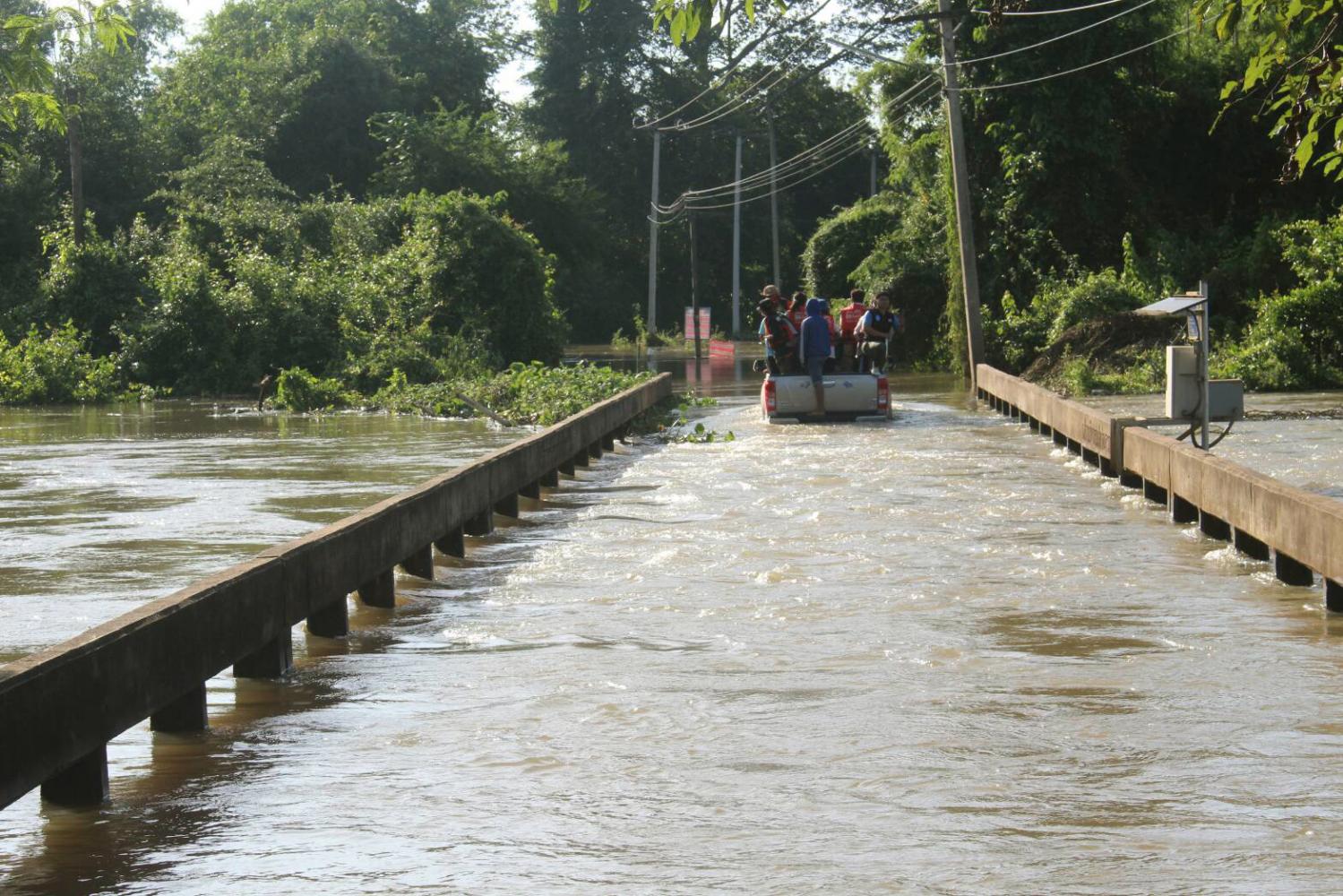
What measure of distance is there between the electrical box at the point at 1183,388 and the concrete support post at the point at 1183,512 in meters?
1.45

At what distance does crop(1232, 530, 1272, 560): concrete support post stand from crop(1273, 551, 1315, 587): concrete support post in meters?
0.90

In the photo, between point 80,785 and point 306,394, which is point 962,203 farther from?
point 80,785

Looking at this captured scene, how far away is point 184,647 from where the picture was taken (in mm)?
7598

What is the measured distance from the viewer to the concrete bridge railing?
10.6 m

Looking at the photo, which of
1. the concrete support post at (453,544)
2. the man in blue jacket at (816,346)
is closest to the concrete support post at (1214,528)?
the concrete support post at (453,544)

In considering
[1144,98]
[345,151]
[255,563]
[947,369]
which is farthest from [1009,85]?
[345,151]

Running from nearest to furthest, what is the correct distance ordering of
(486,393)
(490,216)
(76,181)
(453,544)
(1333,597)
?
(1333,597)
(453,544)
(486,393)
(490,216)
(76,181)

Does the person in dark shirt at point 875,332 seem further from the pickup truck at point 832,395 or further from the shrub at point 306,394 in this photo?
the shrub at point 306,394

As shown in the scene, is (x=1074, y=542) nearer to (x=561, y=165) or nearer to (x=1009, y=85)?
(x=1009, y=85)

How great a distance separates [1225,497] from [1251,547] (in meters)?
0.39

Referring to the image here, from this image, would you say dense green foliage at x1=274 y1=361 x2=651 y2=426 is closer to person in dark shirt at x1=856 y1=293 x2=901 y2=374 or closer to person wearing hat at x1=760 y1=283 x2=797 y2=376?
person wearing hat at x1=760 y1=283 x2=797 y2=376

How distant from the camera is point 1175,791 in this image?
6.81 metres

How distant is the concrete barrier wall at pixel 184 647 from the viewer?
20.4 feet

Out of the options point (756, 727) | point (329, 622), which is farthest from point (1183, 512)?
point (756, 727)
